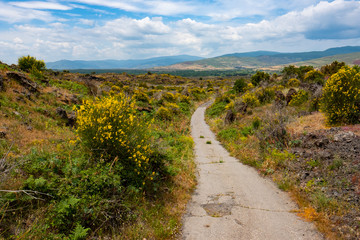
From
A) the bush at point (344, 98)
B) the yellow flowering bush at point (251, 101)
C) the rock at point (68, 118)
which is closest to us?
the bush at point (344, 98)

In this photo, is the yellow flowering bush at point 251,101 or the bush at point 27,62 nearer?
the yellow flowering bush at point 251,101

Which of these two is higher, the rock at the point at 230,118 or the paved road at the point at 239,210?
the rock at the point at 230,118

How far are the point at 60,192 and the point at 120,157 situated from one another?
1895mm

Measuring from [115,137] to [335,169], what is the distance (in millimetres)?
7952

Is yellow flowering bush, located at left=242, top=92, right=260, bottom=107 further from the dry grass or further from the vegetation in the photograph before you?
the vegetation

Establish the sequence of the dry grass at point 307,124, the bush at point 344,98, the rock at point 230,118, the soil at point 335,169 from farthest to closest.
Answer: the rock at point 230,118, the dry grass at point 307,124, the bush at point 344,98, the soil at point 335,169

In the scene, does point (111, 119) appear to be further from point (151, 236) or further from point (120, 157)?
point (151, 236)

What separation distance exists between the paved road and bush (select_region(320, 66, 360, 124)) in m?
5.97

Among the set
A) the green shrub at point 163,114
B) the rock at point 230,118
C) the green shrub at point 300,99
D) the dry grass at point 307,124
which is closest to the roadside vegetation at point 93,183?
the dry grass at point 307,124

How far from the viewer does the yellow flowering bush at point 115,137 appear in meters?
5.75

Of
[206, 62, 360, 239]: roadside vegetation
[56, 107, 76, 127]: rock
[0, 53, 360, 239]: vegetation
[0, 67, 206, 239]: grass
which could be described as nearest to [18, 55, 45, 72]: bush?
[0, 53, 360, 239]: vegetation

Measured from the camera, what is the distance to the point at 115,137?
575 cm

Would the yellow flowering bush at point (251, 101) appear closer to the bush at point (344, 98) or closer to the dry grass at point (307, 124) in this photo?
the dry grass at point (307, 124)

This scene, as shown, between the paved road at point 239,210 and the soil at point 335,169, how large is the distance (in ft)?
2.91
